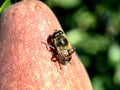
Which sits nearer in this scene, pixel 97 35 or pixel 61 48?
pixel 61 48

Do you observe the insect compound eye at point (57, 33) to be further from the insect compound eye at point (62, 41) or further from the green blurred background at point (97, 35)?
the green blurred background at point (97, 35)

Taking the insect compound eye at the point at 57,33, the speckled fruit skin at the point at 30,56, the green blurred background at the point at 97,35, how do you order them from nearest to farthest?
the speckled fruit skin at the point at 30,56
the insect compound eye at the point at 57,33
the green blurred background at the point at 97,35

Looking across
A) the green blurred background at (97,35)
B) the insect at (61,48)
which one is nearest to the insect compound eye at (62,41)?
the insect at (61,48)

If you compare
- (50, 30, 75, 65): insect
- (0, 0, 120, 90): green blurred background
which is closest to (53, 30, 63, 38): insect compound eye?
(50, 30, 75, 65): insect

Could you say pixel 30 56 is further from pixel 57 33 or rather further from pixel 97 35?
pixel 97 35

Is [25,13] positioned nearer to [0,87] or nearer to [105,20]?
[0,87]

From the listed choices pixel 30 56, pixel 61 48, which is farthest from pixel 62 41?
pixel 30 56
